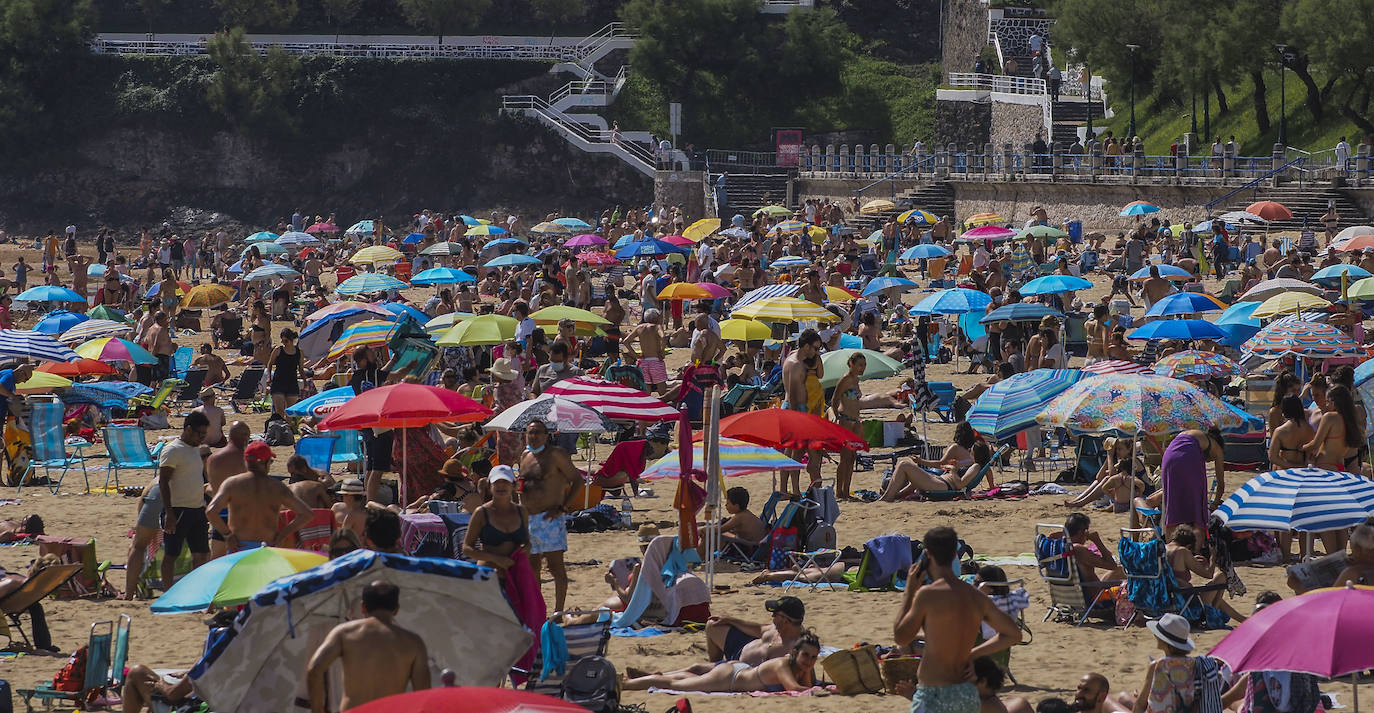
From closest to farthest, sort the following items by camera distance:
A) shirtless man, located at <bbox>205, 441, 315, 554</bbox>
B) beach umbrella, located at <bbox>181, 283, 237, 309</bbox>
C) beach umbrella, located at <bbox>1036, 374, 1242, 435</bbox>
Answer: shirtless man, located at <bbox>205, 441, 315, 554</bbox>, beach umbrella, located at <bbox>1036, 374, 1242, 435</bbox>, beach umbrella, located at <bbox>181, 283, 237, 309</bbox>

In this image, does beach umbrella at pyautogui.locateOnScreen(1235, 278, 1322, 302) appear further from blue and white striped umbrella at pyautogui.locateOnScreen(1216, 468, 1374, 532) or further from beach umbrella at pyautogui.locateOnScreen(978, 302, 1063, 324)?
blue and white striped umbrella at pyautogui.locateOnScreen(1216, 468, 1374, 532)

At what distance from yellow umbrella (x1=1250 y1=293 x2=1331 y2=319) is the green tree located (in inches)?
1666

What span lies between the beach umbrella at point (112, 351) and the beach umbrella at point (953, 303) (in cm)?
776

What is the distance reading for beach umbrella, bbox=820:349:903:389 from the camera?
13.9m

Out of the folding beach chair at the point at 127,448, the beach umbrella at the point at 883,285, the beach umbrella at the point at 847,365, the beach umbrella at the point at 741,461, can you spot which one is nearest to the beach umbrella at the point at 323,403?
the folding beach chair at the point at 127,448

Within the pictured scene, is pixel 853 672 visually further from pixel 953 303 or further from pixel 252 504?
pixel 953 303

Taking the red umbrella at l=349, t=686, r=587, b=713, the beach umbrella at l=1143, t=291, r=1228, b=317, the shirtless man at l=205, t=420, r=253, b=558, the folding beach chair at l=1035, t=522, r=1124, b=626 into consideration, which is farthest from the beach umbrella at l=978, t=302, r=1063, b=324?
the red umbrella at l=349, t=686, r=587, b=713

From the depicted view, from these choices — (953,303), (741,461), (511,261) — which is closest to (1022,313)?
(953,303)

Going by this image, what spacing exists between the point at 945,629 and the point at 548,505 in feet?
12.4

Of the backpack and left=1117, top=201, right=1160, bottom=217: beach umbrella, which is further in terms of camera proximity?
left=1117, top=201, right=1160, bottom=217: beach umbrella

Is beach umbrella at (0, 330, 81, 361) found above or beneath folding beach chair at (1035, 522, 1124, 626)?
above

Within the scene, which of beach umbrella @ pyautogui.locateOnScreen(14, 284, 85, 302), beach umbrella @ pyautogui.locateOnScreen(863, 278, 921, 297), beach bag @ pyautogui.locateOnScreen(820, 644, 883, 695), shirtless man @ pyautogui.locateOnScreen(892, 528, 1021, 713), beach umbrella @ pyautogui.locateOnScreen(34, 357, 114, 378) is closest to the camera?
shirtless man @ pyautogui.locateOnScreen(892, 528, 1021, 713)

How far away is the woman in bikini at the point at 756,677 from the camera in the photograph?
7914mm

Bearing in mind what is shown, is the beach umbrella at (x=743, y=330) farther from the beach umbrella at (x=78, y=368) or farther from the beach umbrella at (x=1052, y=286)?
the beach umbrella at (x=78, y=368)
